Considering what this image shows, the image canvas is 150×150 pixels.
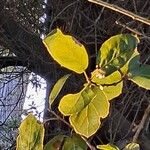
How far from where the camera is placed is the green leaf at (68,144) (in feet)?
1.46

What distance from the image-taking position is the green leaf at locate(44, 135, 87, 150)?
0.44 metres

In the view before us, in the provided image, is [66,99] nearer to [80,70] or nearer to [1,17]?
[80,70]

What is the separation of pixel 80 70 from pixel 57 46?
0.09 ft

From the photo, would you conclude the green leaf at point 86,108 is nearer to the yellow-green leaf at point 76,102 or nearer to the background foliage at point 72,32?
the yellow-green leaf at point 76,102

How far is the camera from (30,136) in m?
0.41

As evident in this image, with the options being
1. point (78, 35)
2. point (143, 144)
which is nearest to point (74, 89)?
point (78, 35)

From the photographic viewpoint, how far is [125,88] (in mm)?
1132

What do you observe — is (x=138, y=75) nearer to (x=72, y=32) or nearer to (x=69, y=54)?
(x=69, y=54)

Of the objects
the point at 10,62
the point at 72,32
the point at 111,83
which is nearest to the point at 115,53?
the point at 111,83

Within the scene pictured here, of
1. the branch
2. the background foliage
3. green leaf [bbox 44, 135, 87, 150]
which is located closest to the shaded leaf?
green leaf [bbox 44, 135, 87, 150]

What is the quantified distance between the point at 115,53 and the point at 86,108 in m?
0.05

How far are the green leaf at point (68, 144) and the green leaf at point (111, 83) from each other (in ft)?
0.22

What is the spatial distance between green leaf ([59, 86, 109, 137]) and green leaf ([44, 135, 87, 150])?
58 millimetres

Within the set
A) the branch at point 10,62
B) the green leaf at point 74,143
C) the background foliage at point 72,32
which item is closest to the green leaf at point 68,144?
the green leaf at point 74,143
